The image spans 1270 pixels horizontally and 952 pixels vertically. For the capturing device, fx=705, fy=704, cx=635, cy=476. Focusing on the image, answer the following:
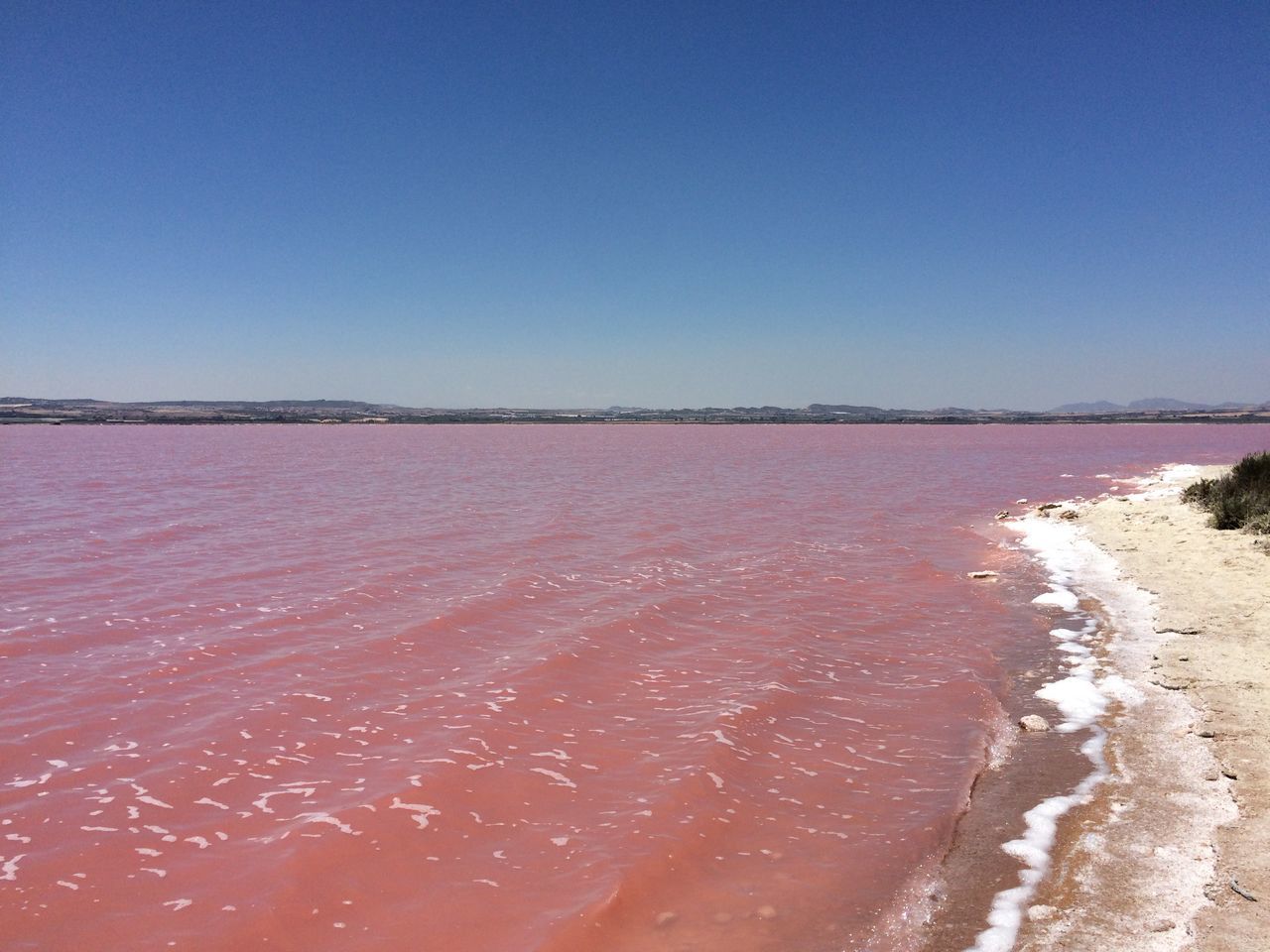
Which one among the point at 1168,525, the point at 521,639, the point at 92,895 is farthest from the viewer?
the point at 1168,525

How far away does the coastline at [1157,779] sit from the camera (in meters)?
3.75

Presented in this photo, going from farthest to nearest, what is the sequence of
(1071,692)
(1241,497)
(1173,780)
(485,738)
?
1. (1241,497)
2. (1071,692)
3. (485,738)
4. (1173,780)

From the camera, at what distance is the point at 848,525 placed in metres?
18.7

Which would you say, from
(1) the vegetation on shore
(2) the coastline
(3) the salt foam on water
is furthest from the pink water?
(1) the vegetation on shore

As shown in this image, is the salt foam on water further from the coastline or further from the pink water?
the pink water

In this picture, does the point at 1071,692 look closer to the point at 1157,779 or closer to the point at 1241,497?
the point at 1157,779

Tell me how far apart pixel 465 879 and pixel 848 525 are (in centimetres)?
1575

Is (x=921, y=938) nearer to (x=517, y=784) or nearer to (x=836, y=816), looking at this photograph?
(x=836, y=816)

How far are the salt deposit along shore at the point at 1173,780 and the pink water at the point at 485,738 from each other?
0.92 meters

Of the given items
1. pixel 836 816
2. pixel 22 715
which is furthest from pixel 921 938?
pixel 22 715

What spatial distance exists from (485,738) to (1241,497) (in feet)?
51.6

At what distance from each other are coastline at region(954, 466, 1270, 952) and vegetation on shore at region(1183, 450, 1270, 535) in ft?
8.27

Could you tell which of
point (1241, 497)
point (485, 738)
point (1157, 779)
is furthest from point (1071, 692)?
point (1241, 497)

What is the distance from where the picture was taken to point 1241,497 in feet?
46.5
